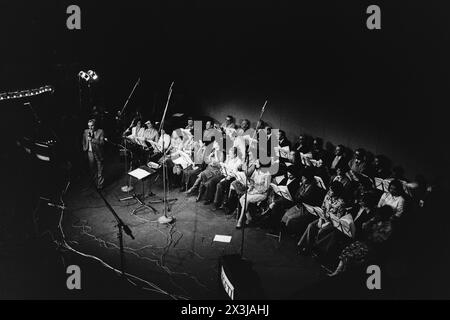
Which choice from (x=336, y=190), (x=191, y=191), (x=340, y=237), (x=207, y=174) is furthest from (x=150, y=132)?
(x=340, y=237)

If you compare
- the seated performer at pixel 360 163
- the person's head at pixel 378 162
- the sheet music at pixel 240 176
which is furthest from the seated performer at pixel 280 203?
the person's head at pixel 378 162

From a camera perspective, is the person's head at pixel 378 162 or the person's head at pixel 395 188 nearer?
the person's head at pixel 395 188

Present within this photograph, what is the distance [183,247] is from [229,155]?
2.27 meters

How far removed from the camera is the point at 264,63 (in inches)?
394

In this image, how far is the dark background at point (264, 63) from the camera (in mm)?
6973

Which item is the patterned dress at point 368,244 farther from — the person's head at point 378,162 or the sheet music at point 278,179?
the person's head at point 378,162

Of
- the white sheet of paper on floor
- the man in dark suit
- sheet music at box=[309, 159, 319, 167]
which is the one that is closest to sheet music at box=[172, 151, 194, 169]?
the man in dark suit

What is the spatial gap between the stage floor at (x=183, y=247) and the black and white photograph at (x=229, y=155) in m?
0.03

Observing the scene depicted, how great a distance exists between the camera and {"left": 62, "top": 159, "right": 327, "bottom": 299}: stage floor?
5371 mm

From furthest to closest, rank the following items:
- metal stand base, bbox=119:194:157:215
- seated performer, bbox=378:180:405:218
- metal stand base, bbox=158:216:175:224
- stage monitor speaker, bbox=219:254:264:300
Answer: metal stand base, bbox=119:194:157:215, metal stand base, bbox=158:216:175:224, seated performer, bbox=378:180:405:218, stage monitor speaker, bbox=219:254:264:300

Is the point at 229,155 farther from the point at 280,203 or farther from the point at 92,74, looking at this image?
the point at 92,74

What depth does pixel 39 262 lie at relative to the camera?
5668mm

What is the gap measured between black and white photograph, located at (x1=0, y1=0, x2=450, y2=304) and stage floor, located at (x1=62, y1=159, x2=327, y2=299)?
0.11 ft

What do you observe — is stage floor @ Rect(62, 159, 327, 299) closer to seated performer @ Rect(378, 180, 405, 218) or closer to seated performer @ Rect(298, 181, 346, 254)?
seated performer @ Rect(298, 181, 346, 254)
